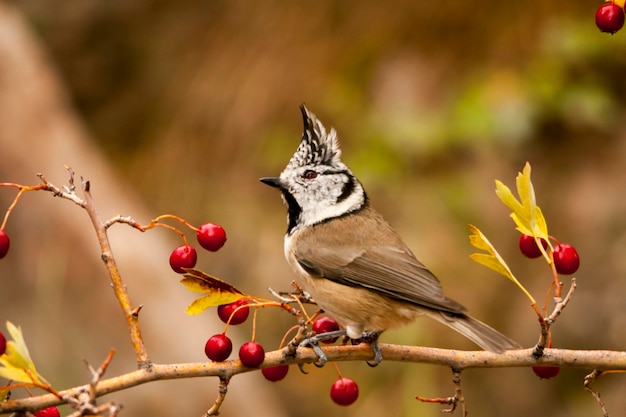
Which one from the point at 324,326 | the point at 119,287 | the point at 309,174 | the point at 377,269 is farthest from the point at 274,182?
the point at 119,287

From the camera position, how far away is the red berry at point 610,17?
1.70m

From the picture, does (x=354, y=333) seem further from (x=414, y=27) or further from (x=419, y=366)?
(x=414, y=27)

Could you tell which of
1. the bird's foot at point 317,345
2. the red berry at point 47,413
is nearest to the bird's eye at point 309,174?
the bird's foot at point 317,345

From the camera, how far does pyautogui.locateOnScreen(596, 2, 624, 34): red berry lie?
1700mm

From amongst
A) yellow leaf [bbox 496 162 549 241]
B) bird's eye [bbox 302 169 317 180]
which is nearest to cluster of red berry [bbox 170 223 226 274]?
yellow leaf [bbox 496 162 549 241]

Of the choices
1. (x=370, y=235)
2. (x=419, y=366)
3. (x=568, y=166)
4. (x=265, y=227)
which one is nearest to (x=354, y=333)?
(x=370, y=235)

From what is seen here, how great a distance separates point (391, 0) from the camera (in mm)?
5453

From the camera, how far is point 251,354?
1.79 meters

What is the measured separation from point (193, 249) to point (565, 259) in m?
0.87

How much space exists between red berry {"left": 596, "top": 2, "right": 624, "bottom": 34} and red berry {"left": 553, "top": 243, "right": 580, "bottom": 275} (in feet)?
1.66

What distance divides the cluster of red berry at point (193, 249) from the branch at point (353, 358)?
259mm

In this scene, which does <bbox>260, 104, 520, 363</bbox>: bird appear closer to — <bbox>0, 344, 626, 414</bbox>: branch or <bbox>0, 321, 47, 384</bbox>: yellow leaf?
<bbox>0, 344, 626, 414</bbox>: branch

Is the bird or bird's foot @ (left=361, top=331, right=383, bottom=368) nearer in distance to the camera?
bird's foot @ (left=361, top=331, right=383, bottom=368)

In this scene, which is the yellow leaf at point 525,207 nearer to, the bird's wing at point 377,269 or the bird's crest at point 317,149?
the bird's wing at point 377,269
